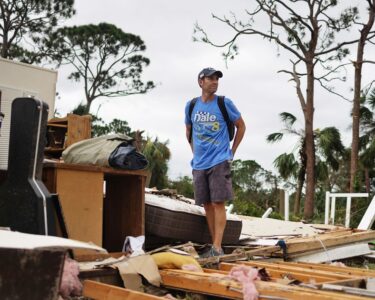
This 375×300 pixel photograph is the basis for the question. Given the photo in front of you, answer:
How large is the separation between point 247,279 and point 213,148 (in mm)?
1813

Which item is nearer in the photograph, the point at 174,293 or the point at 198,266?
the point at 174,293

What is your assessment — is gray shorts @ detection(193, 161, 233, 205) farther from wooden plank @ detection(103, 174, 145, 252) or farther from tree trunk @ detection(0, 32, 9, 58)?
tree trunk @ detection(0, 32, 9, 58)

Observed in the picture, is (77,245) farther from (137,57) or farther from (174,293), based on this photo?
(137,57)

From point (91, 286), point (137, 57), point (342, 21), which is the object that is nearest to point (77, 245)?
point (91, 286)

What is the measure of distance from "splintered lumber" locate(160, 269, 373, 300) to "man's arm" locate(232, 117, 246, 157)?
165 cm

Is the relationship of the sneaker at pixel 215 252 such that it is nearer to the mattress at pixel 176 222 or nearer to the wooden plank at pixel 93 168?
the mattress at pixel 176 222

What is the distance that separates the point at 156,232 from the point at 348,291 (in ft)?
6.88

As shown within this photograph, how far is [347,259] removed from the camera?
615 cm

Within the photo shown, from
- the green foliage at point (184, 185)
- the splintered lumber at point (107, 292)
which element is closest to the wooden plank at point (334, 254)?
the splintered lumber at point (107, 292)

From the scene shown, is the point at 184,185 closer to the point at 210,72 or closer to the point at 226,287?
the point at 210,72

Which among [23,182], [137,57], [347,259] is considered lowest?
[347,259]

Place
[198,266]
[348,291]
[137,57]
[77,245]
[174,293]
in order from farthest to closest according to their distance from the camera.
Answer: [137,57] < [198,266] < [174,293] < [348,291] < [77,245]

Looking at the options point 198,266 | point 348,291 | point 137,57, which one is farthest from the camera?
point 137,57

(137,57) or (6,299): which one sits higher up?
(137,57)
